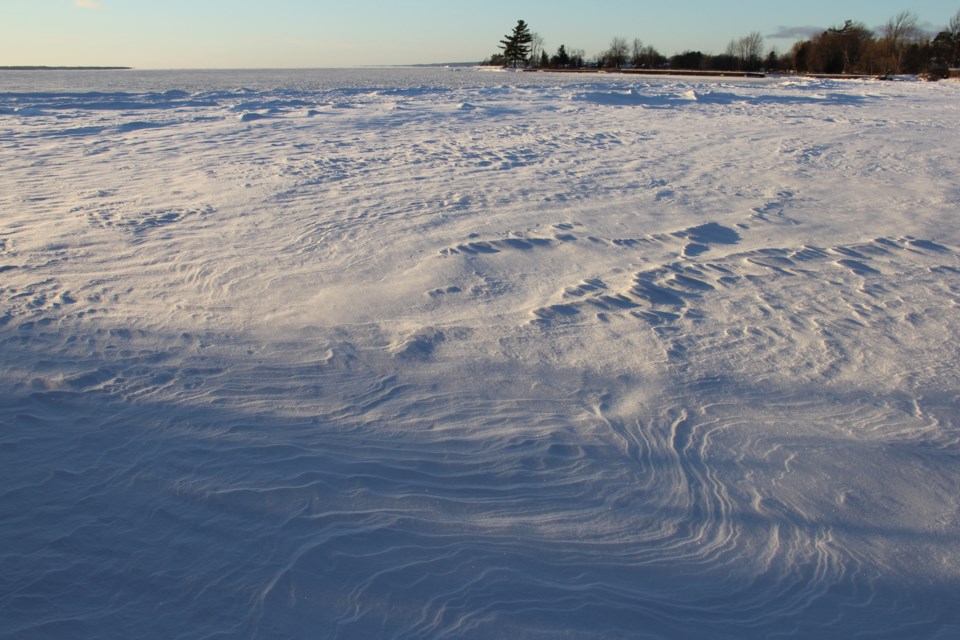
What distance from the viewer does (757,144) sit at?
429 inches

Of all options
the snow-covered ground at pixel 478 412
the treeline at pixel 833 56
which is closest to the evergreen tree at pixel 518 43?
the treeline at pixel 833 56

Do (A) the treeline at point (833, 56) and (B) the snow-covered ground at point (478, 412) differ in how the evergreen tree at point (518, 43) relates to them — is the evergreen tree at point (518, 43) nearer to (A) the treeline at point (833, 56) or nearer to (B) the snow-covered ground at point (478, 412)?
(A) the treeline at point (833, 56)

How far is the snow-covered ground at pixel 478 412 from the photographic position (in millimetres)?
2377

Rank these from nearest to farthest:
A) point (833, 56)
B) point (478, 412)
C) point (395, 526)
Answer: point (395, 526) → point (478, 412) → point (833, 56)

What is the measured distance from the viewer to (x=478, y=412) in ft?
11.4

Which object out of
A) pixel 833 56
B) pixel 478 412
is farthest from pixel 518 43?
pixel 478 412

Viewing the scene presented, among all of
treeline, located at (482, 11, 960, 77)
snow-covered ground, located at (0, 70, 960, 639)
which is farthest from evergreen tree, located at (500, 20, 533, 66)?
snow-covered ground, located at (0, 70, 960, 639)

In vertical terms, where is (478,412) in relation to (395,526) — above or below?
above

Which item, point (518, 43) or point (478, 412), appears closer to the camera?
point (478, 412)

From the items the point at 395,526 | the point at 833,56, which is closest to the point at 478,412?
the point at 395,526

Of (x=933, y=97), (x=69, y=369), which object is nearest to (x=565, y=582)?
(x=69, y=369)

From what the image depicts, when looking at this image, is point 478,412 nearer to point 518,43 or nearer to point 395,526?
point 395,526

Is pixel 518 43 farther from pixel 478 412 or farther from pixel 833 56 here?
pixel 478 412

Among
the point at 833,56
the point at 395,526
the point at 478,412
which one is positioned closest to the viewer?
the point at 395,526
